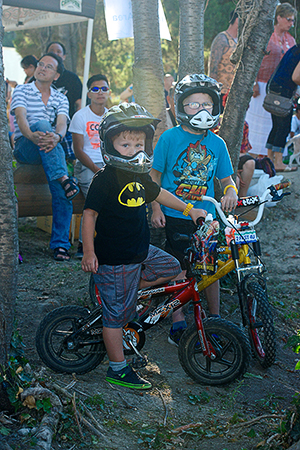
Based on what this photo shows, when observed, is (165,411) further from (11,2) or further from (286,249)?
(11,2)

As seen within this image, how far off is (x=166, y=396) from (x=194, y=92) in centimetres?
218

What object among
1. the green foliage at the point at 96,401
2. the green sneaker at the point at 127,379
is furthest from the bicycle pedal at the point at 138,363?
the green foliage at the point at 96,401

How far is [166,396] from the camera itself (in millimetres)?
3178

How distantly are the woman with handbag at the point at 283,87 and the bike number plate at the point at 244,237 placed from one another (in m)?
3.72

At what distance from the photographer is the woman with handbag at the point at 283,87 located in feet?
22.3

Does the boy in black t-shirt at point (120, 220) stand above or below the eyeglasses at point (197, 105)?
below

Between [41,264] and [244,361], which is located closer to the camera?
[244,361]

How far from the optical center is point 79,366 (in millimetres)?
3326

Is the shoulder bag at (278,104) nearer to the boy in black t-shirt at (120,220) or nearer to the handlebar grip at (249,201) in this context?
the handlebar grip at (249,201)

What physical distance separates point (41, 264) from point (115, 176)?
2848 millimetres

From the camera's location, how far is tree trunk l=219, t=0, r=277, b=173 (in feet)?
15.8

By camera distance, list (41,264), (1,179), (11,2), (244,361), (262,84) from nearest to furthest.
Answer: (1,179) → (244,361) → (41,264) → (11,2) → (262,84)

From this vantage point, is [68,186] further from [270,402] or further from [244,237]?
[270,402]

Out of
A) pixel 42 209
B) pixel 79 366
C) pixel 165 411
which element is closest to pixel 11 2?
pixel 42 209
